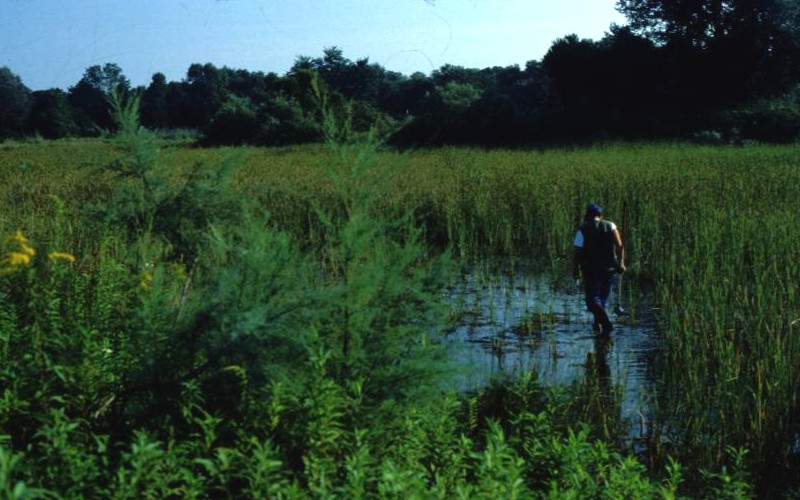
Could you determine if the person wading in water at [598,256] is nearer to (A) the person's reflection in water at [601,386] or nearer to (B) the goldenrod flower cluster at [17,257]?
(A) the person's reflection in water at [601,386]

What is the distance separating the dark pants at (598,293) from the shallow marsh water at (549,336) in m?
0.16

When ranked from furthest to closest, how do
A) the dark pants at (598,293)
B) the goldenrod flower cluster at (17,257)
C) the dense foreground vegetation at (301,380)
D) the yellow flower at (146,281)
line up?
the dark pants at (598,293) → the yellow flower at (146,281) → the goldenrod flower cluster at (17,257) → the dense foreground vegetation at (301,380)

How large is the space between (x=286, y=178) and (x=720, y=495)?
15314 millimetres

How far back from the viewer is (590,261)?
9.25m

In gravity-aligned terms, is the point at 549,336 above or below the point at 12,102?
below

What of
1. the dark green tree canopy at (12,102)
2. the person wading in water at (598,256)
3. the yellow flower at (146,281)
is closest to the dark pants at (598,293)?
the person wading in water at (598,256)

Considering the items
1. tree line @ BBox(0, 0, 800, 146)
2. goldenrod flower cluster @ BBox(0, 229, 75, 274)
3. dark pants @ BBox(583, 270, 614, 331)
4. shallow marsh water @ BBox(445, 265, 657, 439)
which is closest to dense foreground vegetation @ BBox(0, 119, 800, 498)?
goldenrod flower cluster @ BBox(0, 229, 75, 274)

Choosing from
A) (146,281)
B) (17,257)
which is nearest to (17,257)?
(17,257)

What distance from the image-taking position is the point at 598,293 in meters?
9.11

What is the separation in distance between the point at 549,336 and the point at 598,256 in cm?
108

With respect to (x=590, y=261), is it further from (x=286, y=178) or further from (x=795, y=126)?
(x=795, y=126)

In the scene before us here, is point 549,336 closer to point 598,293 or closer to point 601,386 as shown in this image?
point 598,293

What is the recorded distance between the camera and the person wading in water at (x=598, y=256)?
9117mm

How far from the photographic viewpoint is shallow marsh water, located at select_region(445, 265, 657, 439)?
7.13 metres
